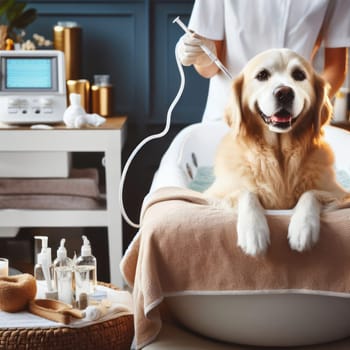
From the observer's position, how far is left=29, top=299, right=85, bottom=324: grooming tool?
1948 millimetres

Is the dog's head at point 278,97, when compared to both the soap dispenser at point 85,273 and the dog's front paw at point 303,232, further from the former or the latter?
the soap dispenser at point 85,273

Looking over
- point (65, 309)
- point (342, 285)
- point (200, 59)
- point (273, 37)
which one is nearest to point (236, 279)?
point (342, 285)

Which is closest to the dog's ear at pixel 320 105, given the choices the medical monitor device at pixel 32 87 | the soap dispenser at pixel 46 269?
the soap dispenser at pixel 46 269

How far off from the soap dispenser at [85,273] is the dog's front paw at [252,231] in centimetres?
59

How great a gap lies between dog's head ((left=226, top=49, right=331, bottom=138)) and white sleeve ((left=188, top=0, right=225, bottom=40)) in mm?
877

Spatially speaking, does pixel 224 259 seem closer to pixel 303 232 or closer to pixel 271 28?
pixel 303 232

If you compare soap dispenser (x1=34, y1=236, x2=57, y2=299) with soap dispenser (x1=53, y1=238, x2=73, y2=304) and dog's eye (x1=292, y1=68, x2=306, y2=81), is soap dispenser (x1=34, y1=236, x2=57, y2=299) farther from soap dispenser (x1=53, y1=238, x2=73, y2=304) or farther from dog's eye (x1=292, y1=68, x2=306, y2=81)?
dog's eye (x1=292, y1=68, x2=306, y2=81)

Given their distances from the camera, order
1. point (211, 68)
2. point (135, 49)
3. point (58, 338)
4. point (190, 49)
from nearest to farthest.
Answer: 1. point (58, 338)
2. point (190, 49)
3. point (211, 68)
4. point (135, 49)

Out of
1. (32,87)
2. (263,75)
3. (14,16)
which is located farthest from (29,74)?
(263,75)

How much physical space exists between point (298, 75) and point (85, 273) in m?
0.83

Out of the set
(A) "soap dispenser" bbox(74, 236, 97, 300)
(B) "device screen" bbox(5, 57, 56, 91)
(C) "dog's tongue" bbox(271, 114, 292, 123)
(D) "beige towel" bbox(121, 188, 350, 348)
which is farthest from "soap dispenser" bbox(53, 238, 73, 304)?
(B) "device screen" bbox(5, 57, 56, 91)

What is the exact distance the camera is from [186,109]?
339 cm

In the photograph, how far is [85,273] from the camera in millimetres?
2119

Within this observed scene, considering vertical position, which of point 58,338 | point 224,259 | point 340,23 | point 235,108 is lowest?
point 58,338
